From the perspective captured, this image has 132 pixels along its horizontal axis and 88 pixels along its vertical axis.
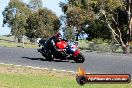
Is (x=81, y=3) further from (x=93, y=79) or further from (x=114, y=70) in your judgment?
(x=93, y=79)

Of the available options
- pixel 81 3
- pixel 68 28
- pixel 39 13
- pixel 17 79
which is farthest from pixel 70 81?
pixel 39 13

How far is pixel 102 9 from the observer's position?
51.8 meters

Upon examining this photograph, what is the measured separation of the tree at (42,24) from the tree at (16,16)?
2.11 m

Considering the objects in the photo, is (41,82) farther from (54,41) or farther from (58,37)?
(54,41)

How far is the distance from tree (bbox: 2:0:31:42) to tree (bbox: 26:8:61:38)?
211 centimetres

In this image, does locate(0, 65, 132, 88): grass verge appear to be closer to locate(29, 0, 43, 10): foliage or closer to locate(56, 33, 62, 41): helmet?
locate(56, 33, 62, 41): helmet

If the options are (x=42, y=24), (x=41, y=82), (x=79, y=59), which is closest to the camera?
(x=41, y=82)

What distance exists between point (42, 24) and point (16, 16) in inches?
277

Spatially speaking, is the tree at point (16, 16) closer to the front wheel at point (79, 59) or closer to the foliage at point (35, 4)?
the foliage at point (35, 4)

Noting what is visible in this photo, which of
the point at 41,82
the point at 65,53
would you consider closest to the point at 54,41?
the point at 65,53

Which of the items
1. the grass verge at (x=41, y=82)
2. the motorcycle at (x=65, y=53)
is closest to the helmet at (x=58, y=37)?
the motorcycle at (x=65, y=53)

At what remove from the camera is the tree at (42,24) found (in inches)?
Answer: 3553

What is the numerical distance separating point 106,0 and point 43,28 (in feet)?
137

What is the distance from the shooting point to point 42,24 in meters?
92.2
